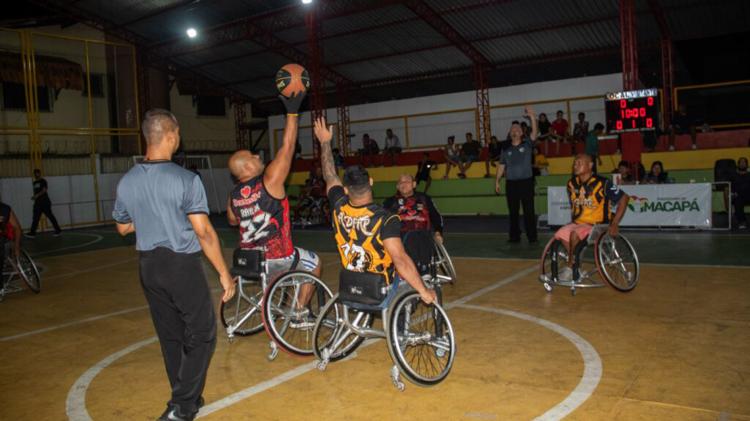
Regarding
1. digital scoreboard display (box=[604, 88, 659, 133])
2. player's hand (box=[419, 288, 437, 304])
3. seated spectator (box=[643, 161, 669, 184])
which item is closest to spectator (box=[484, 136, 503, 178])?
digital scoreboard display (box=[604, 88, 659, 133])

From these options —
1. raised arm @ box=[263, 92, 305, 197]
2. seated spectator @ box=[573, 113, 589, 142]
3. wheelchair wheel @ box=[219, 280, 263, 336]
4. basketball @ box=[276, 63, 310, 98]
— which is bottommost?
wheelchair wheel @ box=[219, 280, 263, 336]

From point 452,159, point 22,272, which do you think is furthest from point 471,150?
point 22,272

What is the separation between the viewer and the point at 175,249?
3.92 m

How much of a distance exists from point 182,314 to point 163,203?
707 millimetres

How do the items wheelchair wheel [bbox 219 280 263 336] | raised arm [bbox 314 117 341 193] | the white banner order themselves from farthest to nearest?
the white banner < wheelchair wheel [bbox 219 280 263 336] < raised arm [bbox 314 117 341 193]

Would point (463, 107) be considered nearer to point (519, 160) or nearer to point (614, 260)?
point (519, 160)

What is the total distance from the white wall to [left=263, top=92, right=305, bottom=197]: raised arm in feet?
66.2

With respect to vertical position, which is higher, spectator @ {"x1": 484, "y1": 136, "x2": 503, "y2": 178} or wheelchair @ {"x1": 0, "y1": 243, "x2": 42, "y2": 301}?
spectator @ {"x1": 484, "y1": 136, "x2": 503, "y2": 178}

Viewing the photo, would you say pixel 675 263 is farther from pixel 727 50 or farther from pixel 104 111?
pixel 104 111

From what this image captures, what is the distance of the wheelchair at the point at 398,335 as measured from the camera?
4.40 metres

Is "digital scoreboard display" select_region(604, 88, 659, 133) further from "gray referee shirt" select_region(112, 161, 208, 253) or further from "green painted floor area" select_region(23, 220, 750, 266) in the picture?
"gray referee shirt" select_region(112, 161, 208, 253)

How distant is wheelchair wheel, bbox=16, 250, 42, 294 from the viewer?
9102 mm

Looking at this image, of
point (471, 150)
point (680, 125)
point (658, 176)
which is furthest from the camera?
point (471, 150)

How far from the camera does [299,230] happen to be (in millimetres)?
17906
